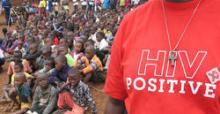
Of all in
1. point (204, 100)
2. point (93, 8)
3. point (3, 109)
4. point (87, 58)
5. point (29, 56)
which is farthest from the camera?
point (93, 8)

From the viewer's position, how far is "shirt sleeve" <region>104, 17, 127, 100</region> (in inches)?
56.6

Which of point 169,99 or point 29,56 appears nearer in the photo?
point 169,99

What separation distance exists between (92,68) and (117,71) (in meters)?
5.44

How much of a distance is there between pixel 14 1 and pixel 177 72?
18.7 metres

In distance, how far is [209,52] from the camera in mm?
1249

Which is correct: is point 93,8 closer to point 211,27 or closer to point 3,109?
point 3,109

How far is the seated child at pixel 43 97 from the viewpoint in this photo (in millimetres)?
5504

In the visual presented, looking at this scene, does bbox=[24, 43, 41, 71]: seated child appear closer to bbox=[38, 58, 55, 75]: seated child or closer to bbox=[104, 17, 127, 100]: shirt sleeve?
bbox=[38, 58, 55, 75]: seated child

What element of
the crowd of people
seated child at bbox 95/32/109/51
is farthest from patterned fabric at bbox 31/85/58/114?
seated child at bbox 95/32/109/51

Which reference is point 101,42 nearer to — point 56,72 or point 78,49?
point 78,49

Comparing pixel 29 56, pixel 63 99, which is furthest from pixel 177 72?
pixel 29 56

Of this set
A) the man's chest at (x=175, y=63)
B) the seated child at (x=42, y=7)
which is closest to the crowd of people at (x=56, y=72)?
the man's chest at (x=175, y=63)

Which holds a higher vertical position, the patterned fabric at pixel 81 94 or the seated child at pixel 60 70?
the seated child at pixel 60 70

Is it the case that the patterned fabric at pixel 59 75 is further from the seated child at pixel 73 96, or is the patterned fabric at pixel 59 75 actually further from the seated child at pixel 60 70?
the seated child at pixel 73 96
